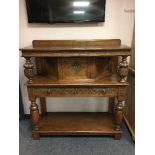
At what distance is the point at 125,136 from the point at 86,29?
1122 millimetres

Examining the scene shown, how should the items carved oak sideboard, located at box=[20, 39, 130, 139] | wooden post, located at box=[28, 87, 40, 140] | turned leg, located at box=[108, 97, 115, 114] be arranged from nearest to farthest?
1. carved oak sideboard, located at box=[20, 39, 130, 139]
2. wooden post, located at box=[28, 87, 40, 140]
3. turned leg, located at box=[108, 97, 115, 114]

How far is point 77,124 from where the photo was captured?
165cm

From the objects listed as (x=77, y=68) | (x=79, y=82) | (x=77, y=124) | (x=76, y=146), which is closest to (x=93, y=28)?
(x=77, y=68)

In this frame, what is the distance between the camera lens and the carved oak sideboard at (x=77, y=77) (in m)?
1.31

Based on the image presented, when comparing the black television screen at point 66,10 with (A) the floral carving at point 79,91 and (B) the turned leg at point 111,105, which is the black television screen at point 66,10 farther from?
(B) the turned leg at point 111,105

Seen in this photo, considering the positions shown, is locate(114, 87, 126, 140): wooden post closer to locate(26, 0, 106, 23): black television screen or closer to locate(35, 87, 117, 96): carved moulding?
locate(35, 87, 117, 96): carved moulding

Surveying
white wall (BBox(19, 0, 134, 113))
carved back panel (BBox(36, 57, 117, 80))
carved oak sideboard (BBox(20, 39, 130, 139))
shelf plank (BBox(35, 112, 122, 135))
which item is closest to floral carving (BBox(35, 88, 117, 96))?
carved oak sideboard (BBox(20, 39, 130, 139))

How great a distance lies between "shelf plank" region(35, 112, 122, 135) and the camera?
61.1 inches

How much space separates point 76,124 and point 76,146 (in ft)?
0.72

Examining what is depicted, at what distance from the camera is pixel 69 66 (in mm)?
1466

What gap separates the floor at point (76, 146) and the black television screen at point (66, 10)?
1.13 meters

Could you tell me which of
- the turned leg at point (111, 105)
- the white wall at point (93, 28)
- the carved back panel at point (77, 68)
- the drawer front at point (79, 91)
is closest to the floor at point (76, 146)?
the turned leg at point (111, 105)

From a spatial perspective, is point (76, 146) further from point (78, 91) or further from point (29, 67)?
point (29, 67)
